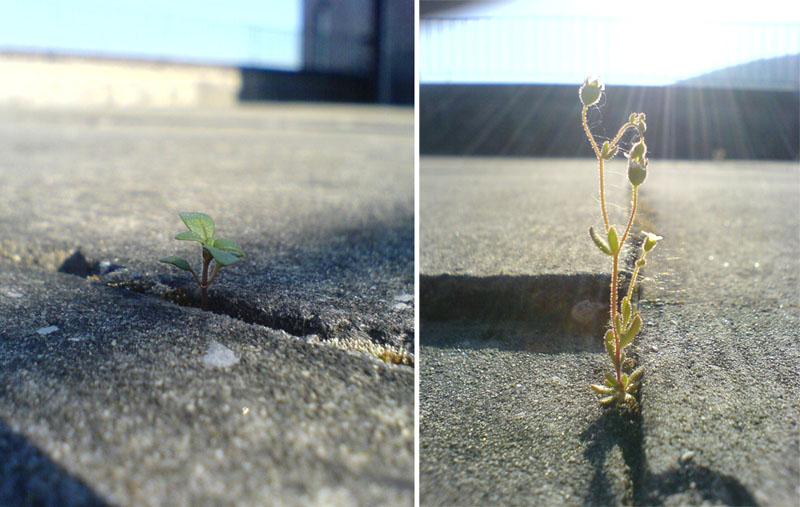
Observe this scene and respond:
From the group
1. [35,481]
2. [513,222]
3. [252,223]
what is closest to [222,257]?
[35,481]

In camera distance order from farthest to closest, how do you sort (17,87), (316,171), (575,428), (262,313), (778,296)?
(17,87) < (316,171) < (778,296) < (262,313) < (575,428)

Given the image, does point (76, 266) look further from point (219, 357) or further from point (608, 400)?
point (608, 400)

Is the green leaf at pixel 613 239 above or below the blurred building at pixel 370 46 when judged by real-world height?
below

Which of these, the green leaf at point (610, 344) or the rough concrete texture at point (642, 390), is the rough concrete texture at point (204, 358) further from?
the green leaf at point (610, 344)

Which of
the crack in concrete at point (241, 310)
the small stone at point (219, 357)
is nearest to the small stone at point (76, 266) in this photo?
the crack in concrete at point (241, 310)

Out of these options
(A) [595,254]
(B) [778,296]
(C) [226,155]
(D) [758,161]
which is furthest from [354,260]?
(D) [758,161]

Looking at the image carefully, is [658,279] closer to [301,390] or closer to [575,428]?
[575,428]
